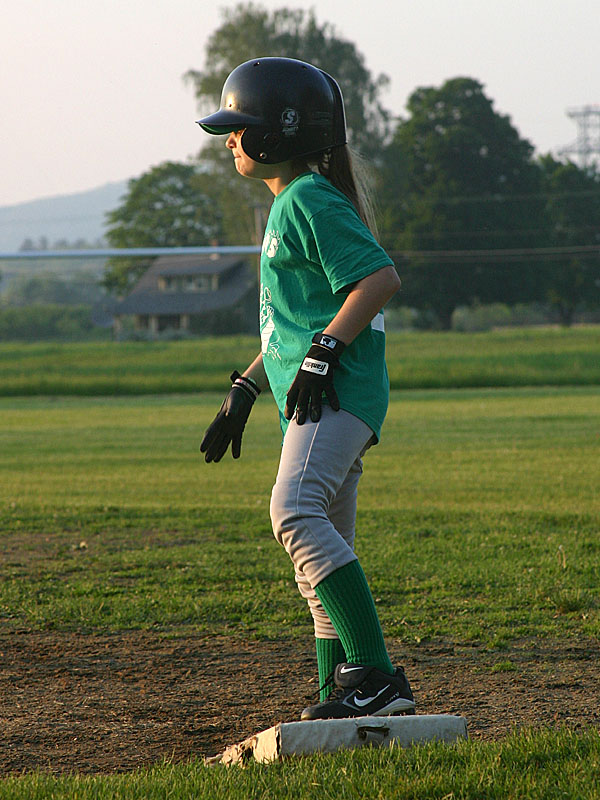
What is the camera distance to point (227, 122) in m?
3.31

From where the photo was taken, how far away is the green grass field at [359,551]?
265 centimetres

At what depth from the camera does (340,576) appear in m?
2.95

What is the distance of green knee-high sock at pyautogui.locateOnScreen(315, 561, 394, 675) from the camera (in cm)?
296

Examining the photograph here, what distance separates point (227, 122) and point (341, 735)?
6.35ft

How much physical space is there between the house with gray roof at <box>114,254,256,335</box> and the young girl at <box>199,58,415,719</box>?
197 feet

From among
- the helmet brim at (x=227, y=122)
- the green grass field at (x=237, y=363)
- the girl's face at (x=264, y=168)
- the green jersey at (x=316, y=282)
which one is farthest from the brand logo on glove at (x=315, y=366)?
the green grass field at (x=237, y=363)

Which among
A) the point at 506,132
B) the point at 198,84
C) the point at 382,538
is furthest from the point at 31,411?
the point at 506,132

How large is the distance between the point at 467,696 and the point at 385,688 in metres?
0.88

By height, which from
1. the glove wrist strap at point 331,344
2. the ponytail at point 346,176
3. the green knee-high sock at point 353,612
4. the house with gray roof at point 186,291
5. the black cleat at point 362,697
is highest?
the house with gray roof at point 186,291

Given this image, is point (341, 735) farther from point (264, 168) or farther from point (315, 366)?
point (264, 168)

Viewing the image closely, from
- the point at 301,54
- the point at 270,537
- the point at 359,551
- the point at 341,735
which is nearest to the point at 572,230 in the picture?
the point at 301,54

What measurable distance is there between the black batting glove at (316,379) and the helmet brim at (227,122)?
0.79 metres

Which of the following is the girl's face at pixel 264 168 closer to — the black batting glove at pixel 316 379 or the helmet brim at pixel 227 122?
the helmet brim at pixel 227 122

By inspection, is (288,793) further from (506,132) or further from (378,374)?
(506,132)
